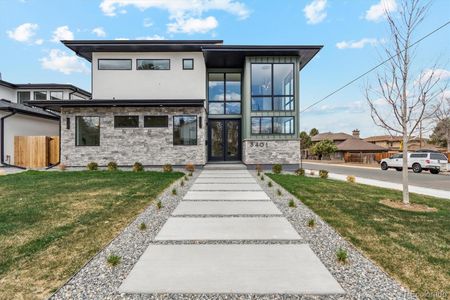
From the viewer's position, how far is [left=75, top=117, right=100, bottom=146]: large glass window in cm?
1403

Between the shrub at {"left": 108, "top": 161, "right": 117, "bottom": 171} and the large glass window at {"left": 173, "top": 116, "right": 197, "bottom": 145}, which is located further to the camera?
the large glass window at {"left": 173, "top": 116, "right": 197, "bottom": 145}

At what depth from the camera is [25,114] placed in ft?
54.0

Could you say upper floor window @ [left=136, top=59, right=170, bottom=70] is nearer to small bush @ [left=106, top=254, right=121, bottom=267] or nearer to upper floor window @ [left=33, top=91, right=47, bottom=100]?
upper floor window @ [left=33, top=91, right=47, bottom=100]

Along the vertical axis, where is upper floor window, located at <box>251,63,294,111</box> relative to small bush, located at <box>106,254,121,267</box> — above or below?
above

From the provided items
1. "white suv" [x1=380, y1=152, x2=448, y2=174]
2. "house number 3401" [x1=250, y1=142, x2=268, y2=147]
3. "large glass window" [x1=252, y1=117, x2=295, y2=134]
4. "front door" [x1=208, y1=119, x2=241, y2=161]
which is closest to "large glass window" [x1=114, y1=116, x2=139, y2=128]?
"front door" [x1=208, y1=119, x2=241, y2=161]

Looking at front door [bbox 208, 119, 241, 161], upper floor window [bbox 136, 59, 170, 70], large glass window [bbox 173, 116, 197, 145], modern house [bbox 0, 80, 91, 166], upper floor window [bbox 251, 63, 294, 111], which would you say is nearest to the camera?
large glass window [bbox 173, 116, 197, 145]

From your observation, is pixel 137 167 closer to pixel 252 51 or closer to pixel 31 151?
pixel 31 151

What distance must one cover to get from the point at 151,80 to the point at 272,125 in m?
8.45

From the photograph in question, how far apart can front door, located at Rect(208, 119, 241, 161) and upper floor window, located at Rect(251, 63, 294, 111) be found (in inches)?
97.3

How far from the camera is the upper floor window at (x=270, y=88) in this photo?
48.0ft

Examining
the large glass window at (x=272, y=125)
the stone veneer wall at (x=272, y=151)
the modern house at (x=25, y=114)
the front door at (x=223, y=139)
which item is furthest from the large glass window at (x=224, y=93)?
the modern house at (x=25, y=114)

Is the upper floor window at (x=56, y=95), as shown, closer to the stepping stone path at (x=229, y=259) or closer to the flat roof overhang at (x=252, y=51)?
the flat roof overhang at (x=252, y=51)

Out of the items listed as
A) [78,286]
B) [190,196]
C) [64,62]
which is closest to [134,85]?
[190,196]

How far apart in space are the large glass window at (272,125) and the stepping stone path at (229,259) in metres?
9.16
